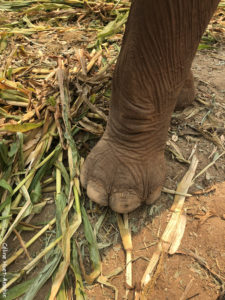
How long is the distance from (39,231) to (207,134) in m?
0.78

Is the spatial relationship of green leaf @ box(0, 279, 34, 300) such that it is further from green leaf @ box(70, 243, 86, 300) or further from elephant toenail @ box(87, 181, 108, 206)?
elephant toenail @ box(87, 181, 108, 206)

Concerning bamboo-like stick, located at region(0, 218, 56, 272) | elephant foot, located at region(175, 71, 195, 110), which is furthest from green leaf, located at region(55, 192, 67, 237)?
elephant foot, located at region(175, 71, 195, 110)

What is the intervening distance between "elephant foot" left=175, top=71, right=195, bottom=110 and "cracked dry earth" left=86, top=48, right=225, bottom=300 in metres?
0.06

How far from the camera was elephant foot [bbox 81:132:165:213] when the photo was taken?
3.20 feet

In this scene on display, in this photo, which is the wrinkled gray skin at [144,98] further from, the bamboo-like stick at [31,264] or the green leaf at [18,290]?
the green leaf at [18,290]

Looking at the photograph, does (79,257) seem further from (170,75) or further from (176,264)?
(170,75)

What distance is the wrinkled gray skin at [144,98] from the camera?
0.77 meters

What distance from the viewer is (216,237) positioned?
96 cm

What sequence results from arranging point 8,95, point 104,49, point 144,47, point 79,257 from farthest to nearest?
point 104,49
point 8,95
point 79,257
point 144,47

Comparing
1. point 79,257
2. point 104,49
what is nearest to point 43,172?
point 79,257

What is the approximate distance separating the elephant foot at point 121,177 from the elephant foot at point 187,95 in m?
0.43

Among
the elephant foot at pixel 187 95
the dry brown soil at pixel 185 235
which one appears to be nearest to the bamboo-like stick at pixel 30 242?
the dry brown soil at pixel 185 235

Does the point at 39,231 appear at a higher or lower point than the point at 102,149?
lower

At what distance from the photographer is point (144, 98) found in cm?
90
